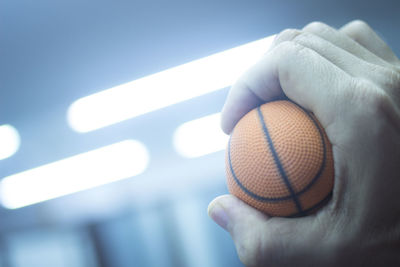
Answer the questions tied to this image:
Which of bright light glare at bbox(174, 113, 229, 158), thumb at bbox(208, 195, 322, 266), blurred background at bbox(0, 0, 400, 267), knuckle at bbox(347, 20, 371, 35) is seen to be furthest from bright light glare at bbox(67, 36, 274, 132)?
thumb at bbox(208, 195, 322, 266)

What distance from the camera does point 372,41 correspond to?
99 cm

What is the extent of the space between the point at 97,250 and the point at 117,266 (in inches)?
18.6

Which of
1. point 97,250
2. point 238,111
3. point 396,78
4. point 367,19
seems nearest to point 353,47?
point 396,78

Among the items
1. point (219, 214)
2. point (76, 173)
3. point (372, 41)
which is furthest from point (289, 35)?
point (76, 173)

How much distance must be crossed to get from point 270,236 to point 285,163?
189mm

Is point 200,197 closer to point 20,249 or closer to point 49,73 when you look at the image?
point 49,73

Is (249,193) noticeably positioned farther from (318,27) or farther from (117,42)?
(117,42)

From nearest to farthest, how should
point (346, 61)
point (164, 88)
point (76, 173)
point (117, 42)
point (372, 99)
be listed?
1. point (372, 99)
2. point (346, 61)
3. point (117, 42)
4. point (164, 88)
5. point (76, 173)

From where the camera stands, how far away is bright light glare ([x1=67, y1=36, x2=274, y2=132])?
10.7 ft

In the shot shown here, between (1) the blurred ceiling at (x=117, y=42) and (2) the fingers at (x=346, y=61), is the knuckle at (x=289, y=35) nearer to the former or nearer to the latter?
(2) the fingers at (x=346, y=61)

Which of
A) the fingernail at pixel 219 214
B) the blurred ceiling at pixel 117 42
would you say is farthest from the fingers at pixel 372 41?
the blurred ceiling at pixel 117 42

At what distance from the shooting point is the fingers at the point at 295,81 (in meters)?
0.63

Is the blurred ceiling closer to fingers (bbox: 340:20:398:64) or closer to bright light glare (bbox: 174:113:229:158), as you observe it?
bright light glare (bbox: 174:113:229:158)

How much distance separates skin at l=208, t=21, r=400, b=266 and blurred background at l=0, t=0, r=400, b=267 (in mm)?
2588
